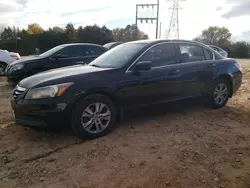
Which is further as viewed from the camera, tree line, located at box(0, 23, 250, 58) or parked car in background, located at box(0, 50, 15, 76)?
tree line, located at box(0, 23, 250, 58)

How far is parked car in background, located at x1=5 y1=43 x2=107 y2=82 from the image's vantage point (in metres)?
7.86

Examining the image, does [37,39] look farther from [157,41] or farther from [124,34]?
[157,41]

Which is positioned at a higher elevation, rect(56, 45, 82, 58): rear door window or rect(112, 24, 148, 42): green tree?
rect(112, 24, 148, 42): green tree

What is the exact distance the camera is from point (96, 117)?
12.4 feet

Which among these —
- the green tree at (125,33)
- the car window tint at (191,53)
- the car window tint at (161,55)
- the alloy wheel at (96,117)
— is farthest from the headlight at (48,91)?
the green tree at (125,33)

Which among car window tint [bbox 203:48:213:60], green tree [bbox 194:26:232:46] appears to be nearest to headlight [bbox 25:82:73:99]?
car window tint [bbox 203:48:213:60]

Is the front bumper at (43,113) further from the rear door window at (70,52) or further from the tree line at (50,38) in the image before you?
the tree line at (50,38)

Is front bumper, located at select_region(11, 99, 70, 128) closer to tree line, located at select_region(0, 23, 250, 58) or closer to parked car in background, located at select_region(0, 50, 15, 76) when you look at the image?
parked car in background, located at select_region(0, 50, 15, 76)

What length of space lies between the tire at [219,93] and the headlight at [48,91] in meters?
3.14

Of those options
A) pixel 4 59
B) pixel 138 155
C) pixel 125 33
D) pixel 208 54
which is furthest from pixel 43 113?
pixel 125 33

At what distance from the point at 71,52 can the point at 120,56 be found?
4449 mm

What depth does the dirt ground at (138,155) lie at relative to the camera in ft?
9.19

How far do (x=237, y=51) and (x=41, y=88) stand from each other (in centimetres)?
3882

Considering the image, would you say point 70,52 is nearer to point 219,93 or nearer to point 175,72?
point 175,72
